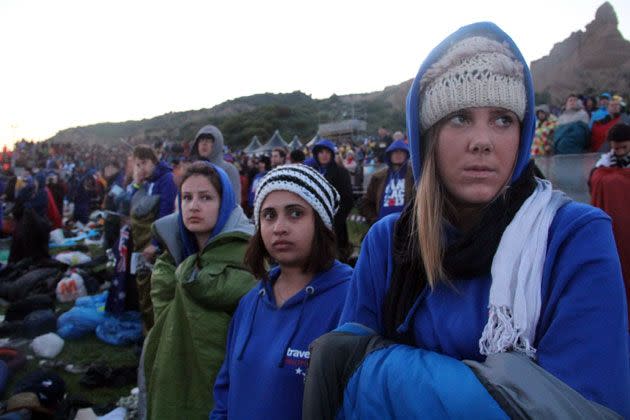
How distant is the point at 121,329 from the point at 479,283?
5611 mm

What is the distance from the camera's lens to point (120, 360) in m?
5.27

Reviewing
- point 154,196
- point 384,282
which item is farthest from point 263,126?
point 384,282

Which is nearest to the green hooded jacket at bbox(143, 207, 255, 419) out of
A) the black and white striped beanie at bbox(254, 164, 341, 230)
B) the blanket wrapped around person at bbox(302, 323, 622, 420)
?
the black and white striped beanie at bbox(254, 164, 341, 230)

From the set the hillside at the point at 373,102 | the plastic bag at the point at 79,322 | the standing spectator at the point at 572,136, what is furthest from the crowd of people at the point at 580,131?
the hillside at the point at 373,102

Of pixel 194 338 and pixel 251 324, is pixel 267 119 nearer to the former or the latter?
pixel 194 338

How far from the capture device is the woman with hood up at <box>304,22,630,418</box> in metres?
0.91

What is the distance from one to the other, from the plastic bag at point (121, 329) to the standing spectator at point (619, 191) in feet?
17.5

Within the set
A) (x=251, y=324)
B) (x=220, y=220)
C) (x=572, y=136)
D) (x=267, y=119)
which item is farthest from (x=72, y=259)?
(x=267, y=119)

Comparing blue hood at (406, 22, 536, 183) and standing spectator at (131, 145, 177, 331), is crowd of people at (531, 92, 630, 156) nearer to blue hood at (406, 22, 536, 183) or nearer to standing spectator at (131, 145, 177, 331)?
standing spectator at (131, 145, 177, 331)

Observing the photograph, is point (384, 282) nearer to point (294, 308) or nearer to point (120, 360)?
point (294, 308)

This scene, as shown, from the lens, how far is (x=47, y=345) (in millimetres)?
5531

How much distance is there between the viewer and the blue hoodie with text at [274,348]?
1866 mm

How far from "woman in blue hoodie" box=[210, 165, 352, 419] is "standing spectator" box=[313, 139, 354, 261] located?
16.6 ft

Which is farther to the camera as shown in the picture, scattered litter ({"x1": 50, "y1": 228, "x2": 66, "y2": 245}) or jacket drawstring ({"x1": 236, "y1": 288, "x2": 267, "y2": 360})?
scattered litter ({"x1": 50, "y1": 228, "x2": 66, "y2": 245})
